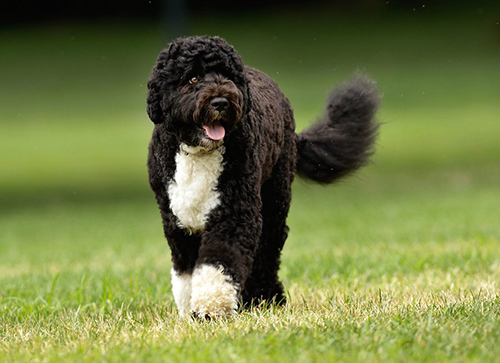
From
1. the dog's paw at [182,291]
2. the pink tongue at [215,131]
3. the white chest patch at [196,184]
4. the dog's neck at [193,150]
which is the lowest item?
the dog's paw at [182,291]

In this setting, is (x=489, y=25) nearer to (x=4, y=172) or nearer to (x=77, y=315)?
(x=4, y=172)

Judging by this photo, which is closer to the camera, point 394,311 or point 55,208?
point 394,311

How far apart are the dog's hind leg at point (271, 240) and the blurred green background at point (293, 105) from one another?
1.13m

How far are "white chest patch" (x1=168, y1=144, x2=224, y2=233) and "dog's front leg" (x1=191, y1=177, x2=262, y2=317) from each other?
63 millimetres

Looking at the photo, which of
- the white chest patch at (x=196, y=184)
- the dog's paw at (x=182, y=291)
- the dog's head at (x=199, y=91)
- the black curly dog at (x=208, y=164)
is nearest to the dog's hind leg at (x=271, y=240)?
the black curly dog at (x=208, y=164)

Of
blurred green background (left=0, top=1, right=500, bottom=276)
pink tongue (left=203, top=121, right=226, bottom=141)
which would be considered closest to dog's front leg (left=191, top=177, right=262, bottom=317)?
pink tongue (left=203, top=121, right=226, bottom=141)

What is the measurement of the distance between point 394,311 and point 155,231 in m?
9.19

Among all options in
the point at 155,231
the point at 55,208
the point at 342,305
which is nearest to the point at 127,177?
the point at 55,208

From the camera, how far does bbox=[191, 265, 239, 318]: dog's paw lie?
18.1 ft

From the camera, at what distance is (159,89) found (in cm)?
567

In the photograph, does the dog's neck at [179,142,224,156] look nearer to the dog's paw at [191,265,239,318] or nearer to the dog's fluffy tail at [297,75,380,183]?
the dog's paw at [191,265,239,318]

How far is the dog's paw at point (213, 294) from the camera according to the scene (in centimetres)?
552

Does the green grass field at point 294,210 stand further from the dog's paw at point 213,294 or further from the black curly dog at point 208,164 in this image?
the black curly dog at point 208,164

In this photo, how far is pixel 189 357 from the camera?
4.19 meters
